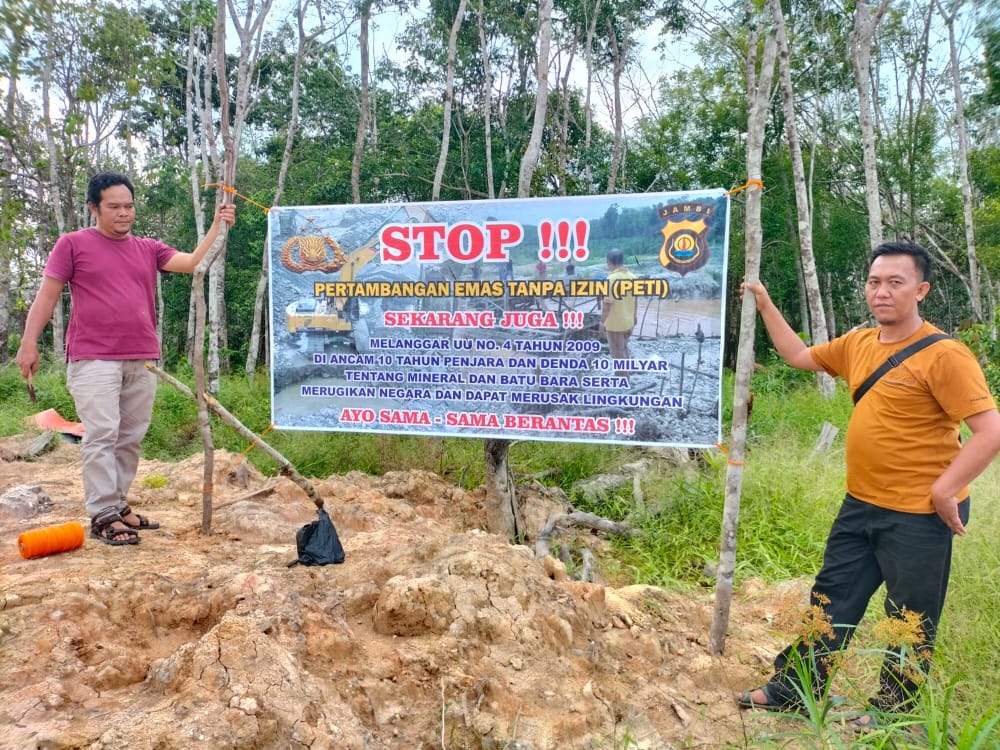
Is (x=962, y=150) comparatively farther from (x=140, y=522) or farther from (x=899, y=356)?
(x=140, y=522)

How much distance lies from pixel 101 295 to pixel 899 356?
3455 mm

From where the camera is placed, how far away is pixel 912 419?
218 cm

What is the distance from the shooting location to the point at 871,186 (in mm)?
10695

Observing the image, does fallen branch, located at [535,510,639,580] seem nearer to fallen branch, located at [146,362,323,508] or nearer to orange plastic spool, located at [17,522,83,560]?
fallen branch, located at [146,362,323,508]

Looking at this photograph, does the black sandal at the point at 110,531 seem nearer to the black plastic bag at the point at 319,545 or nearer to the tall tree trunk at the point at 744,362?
the black plastic bag at the point at 319,545

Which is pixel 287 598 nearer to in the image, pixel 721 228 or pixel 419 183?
pixel 721 228

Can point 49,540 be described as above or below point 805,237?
below

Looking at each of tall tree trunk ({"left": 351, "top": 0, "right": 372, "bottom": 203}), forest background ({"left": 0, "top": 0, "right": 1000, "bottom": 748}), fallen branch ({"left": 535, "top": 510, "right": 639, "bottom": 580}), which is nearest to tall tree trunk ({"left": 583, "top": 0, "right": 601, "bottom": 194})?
forest background ({"left": 0, "top": 0, "right": 1000, "bottom": 748})

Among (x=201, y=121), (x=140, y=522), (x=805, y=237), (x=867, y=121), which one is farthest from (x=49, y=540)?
(x=201, y=121)

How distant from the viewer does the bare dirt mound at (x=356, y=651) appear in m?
1.96

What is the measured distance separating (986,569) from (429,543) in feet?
9.00

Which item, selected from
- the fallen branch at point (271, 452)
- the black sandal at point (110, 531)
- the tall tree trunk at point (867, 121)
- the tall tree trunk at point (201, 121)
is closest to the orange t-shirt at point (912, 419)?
the fallen branch at point (271, 452)

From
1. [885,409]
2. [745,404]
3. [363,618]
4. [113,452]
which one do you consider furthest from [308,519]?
[885,409]

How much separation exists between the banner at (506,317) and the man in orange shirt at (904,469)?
1246 mm
